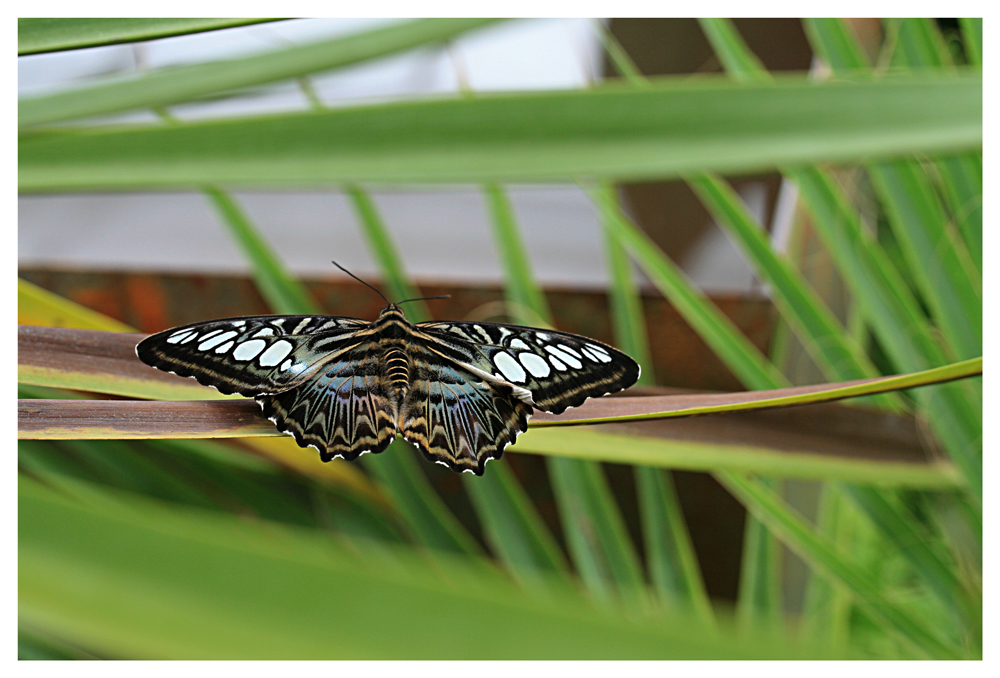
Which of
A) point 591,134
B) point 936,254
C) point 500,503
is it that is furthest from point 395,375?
point 936,254

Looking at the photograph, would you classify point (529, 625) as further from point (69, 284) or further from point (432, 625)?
point (69, 284)

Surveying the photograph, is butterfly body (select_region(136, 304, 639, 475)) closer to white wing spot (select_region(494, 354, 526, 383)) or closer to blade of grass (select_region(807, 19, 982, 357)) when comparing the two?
white wing spot (select_region(494, 354, 526, 383))

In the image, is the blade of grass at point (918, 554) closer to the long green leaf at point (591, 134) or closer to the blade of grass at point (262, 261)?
the long green leaf at point (591, 134)

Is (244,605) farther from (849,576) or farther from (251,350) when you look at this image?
(849,576)

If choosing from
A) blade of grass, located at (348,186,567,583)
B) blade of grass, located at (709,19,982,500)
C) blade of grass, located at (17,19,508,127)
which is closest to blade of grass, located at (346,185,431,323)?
blade of grass, located at (348,186,567,583)

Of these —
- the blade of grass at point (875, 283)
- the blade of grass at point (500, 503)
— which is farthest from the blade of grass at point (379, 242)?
the blade of grass at point (875, 283)

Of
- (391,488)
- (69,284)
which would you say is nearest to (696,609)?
(391,488)
